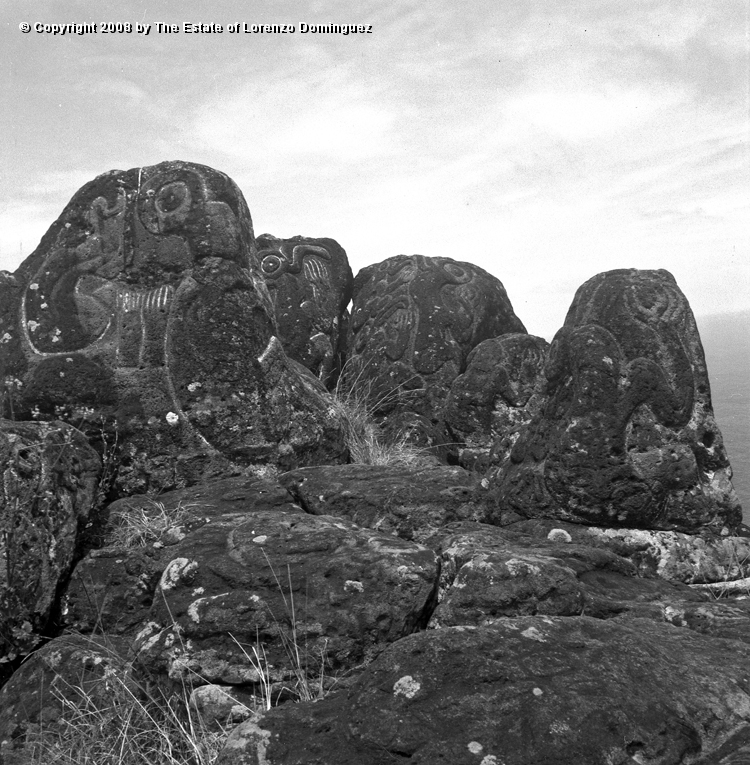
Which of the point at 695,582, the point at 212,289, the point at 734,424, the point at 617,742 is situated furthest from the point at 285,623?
the point at 734,424

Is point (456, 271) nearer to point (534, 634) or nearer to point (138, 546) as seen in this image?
point (138, 546)

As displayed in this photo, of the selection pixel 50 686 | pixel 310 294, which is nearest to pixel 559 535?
pixel 50 686

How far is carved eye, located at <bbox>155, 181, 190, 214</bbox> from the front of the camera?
6.35m

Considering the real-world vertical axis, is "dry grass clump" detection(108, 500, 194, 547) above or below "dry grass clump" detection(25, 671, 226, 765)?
above

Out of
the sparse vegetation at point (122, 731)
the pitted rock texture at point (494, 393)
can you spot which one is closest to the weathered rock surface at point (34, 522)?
the sparse vegetation at point (122, 731)

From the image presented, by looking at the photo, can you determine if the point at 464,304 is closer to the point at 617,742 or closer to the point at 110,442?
the point at 110,442

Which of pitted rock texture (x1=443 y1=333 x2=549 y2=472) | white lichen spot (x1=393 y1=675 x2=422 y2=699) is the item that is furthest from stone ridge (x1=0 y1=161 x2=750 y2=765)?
pitted rock texture (x1=443 y1=333 x2=549 y2=472)

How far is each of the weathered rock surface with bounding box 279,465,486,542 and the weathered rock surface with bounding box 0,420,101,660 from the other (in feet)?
4.49

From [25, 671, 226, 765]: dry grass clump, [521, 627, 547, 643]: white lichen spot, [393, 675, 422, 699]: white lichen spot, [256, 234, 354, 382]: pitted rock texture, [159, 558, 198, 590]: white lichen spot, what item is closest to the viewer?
[393, 675, 422, 699]: white lichen spot

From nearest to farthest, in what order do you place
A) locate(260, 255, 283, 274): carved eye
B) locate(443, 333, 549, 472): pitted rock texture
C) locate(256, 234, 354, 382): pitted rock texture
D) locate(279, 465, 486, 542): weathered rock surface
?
1. locate(279, 465, 486, 542): weathered rock surface
2. locate(443, 333, 549, 472): pitted rock texture
3. locate(256, 234, 354, 382): pitted rock texture
4. locate(260, 255, 283, 274): carved eye

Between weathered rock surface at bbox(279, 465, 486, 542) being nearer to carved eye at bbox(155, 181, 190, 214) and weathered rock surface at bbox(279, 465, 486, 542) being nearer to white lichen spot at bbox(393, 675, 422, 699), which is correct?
carved eye at bbox(155, 181, 190, 214)

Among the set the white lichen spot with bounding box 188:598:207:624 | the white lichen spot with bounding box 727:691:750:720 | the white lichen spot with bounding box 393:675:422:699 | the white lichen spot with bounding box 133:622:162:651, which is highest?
the white lichen spot with bounding box 393:675:422:699

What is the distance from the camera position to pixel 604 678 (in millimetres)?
2393

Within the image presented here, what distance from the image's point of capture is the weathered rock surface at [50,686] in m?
3.54
